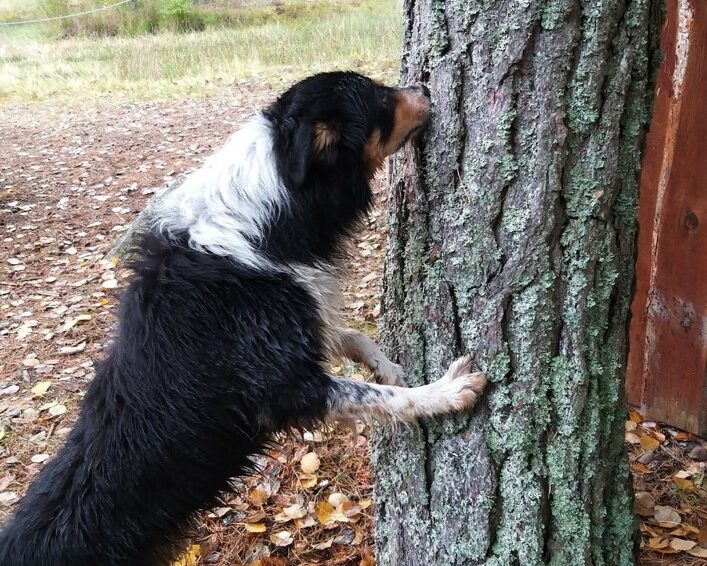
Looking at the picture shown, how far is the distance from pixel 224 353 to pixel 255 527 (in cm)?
126

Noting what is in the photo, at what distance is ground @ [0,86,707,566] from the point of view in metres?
3.04

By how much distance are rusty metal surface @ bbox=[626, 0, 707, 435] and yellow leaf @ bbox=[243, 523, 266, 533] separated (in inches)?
81.8

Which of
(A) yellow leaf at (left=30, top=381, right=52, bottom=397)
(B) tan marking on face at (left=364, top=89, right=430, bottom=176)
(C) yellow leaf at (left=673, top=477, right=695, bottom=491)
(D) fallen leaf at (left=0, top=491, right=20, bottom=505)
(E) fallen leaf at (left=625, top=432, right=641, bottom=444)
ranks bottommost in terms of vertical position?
(D) fallen leaf at (left=0, top=491, right=20, bottom=505)

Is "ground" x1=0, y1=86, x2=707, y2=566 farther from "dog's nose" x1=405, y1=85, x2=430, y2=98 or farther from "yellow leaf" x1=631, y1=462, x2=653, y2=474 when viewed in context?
"dog's nose" x1=405, y1=85, x2=430, y2=98

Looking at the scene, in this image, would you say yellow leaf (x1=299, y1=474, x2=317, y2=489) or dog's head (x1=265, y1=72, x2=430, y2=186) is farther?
yellow leaf (x1=299, y1=474, x2=317, y2=489)

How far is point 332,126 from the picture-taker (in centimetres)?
232

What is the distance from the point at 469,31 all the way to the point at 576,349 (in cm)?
104

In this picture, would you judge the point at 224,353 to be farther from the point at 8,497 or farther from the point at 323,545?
the point at 8,497

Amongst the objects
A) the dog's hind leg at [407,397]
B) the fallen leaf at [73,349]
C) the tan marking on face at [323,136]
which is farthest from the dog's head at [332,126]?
the fallen leaf at [73,349]

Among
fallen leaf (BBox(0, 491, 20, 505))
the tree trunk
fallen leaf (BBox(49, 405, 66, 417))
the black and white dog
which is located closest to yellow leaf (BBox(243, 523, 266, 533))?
the black and white dog

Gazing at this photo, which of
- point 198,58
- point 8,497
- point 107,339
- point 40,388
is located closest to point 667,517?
point 107,339

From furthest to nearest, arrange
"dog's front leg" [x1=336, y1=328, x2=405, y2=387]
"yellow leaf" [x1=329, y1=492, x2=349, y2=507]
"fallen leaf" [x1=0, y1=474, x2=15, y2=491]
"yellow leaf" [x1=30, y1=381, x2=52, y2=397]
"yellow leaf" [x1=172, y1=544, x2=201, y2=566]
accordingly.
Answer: "yellow leaf" [x1=30, y1=381, x2=52, y2=397] → "fallen leaf" [x1=0, y1=474, x2=15, y2=491] → "yellow leaf" [x1=329, y1=492, x2=349, y2=507] → "yellow leaf" [x1=172, y1=544, x2=201, y2=566] → "dog's front leg" [x1=336, y1=328, x2=405, y2=387]

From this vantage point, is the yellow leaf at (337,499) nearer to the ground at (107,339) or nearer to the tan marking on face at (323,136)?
Result: the ground at (107,339)

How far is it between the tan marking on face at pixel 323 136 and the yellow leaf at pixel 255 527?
1888mm
